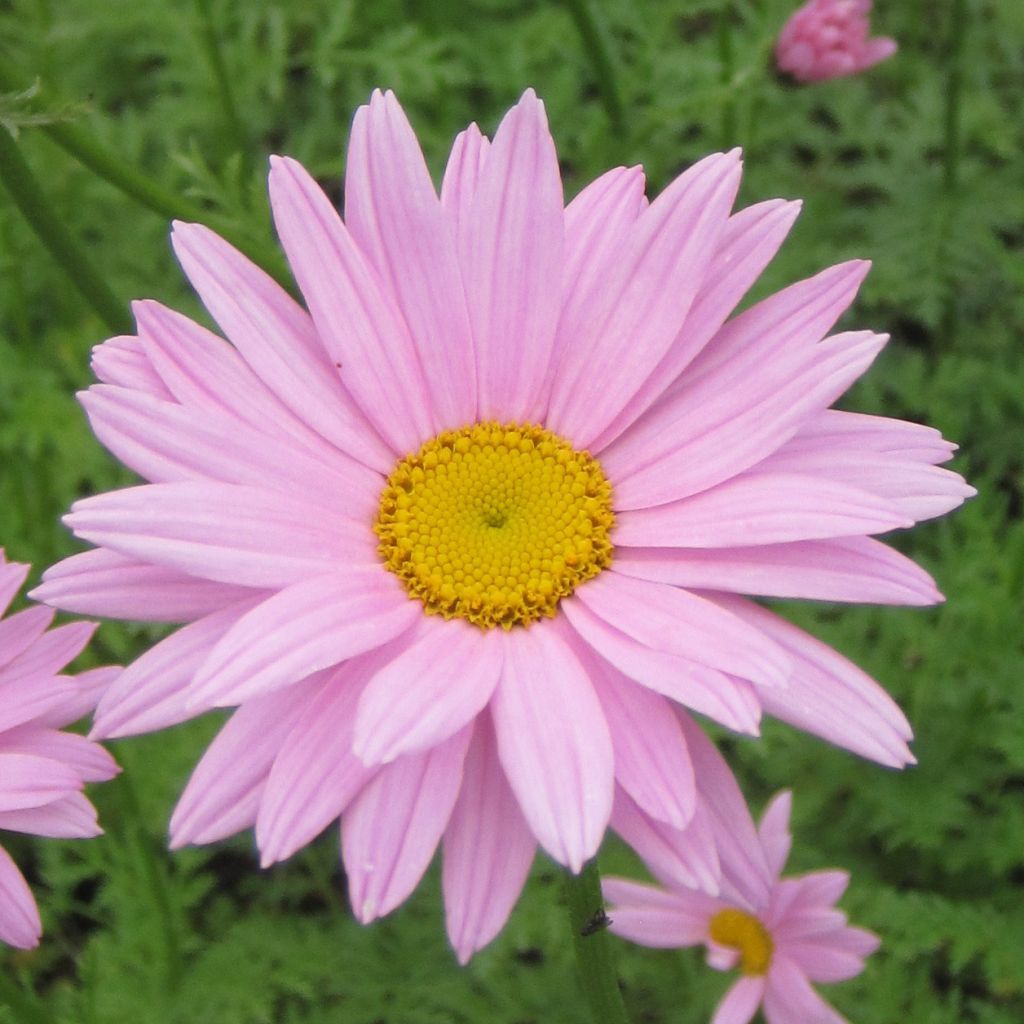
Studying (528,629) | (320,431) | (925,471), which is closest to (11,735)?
(320,431)

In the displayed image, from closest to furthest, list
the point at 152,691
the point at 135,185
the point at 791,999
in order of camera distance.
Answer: the point at 152,691
the point at 135,185
the point at 791,999

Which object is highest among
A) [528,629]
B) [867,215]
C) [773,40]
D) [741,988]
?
[773,40]

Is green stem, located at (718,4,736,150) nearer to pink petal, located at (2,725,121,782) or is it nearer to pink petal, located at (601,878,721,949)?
pink petal, located at (601,878,721,949)

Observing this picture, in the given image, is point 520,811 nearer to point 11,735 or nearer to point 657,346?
point 657,346

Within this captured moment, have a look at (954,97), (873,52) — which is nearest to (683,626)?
(873,52)

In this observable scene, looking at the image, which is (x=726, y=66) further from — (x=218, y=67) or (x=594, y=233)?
(x=594, y=233)
